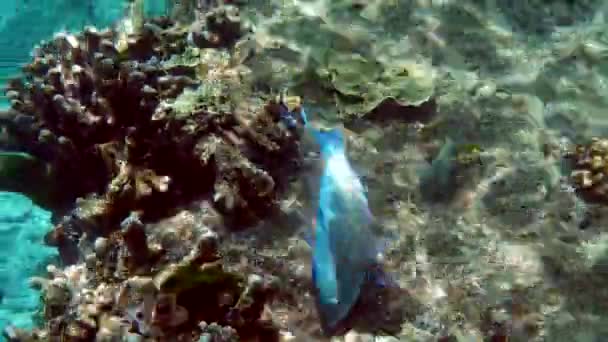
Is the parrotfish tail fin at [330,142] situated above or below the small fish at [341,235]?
above

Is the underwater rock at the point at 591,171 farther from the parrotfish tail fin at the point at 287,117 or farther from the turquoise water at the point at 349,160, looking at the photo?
the parrotfish tail fin at the point at 287,117

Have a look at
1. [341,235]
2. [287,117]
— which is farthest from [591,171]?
[341,235]

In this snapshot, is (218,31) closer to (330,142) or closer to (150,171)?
(150,171)

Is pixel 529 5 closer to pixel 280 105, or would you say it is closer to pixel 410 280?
pixel 280 105

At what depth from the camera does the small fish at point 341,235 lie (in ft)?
8.74

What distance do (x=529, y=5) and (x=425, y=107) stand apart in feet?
7.79

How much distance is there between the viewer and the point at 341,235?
8.78 ft

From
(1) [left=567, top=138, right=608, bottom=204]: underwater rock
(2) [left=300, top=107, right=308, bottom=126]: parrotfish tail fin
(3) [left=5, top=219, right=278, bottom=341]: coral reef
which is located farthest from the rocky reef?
(1) [left=567, top=138, right=608, bottom=204]: underwater rock

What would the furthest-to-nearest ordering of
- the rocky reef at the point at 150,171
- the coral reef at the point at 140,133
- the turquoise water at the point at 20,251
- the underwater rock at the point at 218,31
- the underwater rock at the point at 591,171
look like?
the underwater rock at the point at 218,31
the turquoise water at the point at 20,251
the underwater rock at the point at 591,171
the coral reef at the point at 140,133
the rocky reef at the point at 150,171

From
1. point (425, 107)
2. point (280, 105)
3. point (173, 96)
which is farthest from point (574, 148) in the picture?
point (173, 96)

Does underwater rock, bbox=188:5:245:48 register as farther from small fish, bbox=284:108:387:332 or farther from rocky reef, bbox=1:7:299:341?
small fish, bbox=284:108:387:332

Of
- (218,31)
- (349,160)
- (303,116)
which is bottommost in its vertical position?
(349,160)

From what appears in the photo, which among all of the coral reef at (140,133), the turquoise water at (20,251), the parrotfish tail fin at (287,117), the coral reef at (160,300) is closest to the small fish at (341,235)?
the coral reef at (160,300)

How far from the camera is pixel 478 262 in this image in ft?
11.1
